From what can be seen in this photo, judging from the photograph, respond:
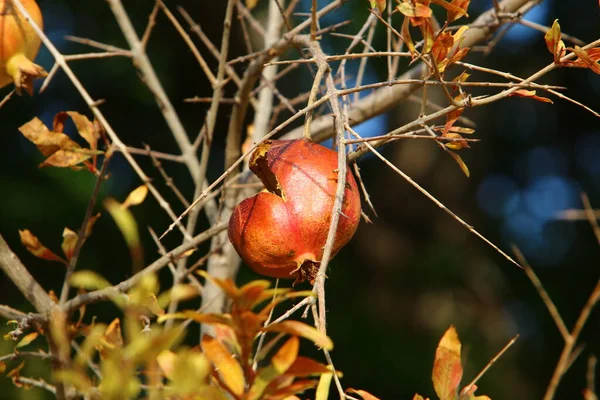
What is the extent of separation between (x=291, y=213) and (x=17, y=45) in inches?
14.2

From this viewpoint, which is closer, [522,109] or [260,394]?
[260,394]

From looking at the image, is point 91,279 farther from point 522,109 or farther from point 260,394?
point 522,109

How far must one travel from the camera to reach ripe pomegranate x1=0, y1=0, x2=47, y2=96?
711mm

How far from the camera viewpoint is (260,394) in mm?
416

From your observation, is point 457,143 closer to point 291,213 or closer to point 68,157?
point 291,213

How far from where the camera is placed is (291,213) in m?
0.61

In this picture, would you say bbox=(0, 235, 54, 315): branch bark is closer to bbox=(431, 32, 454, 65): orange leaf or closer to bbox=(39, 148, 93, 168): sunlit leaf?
bbox=(39, 148, 93, 168): sunlit leaf

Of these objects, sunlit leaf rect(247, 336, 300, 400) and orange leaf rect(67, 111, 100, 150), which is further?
orange leaf rect(67, 111, 100, 150)

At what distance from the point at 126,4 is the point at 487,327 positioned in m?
2.32

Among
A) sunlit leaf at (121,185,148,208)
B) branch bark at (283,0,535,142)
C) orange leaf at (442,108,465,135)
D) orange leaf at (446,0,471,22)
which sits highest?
orange leaf at (446,0,471,22)

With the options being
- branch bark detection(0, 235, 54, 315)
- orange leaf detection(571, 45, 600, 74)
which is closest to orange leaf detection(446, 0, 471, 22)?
orange leaf detection(571, 45, 600, 74)

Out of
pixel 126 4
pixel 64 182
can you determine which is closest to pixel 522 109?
pixel 126 4

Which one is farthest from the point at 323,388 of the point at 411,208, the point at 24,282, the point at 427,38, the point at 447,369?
the point at 411,208

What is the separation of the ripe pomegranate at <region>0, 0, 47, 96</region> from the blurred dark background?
1.40 meters
